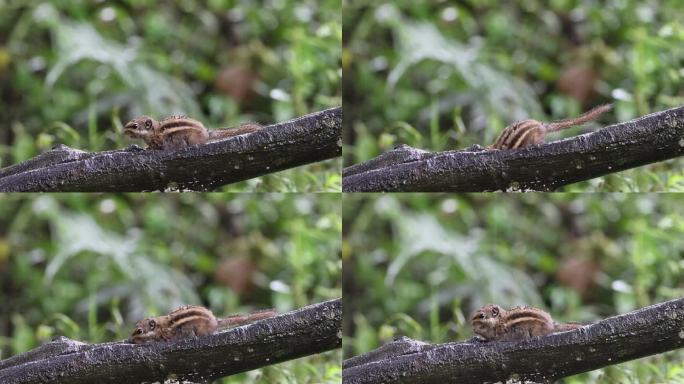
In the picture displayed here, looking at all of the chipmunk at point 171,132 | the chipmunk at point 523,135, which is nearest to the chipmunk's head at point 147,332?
the chipmunk at point 171,132

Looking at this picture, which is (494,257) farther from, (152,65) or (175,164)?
(175,164)

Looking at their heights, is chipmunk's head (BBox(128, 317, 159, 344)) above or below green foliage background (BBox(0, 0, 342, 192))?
below

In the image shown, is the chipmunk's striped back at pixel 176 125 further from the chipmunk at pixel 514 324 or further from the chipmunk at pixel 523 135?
the chipmunk at pixel 514 324

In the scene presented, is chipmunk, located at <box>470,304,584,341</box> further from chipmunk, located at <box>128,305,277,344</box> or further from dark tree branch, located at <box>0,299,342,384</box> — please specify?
chipmunk, located at <box>128,305,277,344</box>

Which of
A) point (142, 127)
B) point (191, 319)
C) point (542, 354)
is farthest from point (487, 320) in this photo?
point (142, 127)

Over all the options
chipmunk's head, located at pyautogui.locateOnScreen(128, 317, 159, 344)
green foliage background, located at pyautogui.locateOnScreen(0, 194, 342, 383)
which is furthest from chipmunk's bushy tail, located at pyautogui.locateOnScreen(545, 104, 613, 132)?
chipmunk's head, located at pyautogui.locateOnScreen(128, 317, 159, 344)
